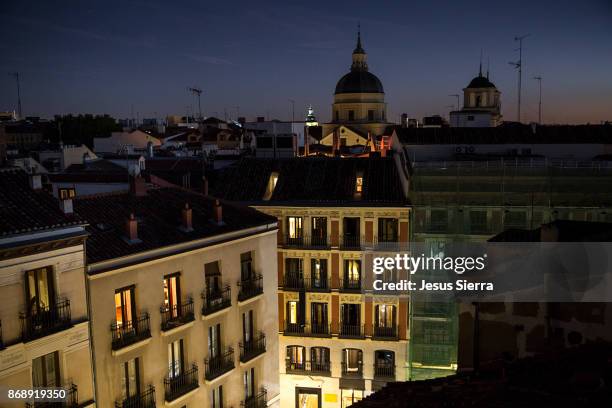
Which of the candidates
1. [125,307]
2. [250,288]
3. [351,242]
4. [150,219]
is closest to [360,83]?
[351,242]

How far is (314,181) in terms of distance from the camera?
2850 cm

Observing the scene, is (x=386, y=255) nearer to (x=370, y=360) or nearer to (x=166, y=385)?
(x=370, y=360)

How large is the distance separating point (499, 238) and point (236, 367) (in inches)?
386

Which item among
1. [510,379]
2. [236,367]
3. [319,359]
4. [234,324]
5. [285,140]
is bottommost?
[319,359]

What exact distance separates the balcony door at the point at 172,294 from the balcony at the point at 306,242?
395 inches

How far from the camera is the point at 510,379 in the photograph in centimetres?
862

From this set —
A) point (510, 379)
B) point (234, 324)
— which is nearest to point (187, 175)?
point (234, 324)

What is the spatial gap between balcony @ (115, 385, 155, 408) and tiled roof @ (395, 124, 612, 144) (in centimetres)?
2278

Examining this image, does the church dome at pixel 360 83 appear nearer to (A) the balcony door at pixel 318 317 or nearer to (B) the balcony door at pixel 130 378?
(A) the balcony door at pixel 318 317

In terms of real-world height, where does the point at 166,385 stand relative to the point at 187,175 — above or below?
below

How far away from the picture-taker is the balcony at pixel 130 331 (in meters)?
15.7

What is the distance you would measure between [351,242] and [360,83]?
58.5 m

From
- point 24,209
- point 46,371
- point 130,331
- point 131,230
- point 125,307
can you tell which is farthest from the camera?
point 131,230

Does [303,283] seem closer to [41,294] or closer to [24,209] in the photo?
[41,294]
